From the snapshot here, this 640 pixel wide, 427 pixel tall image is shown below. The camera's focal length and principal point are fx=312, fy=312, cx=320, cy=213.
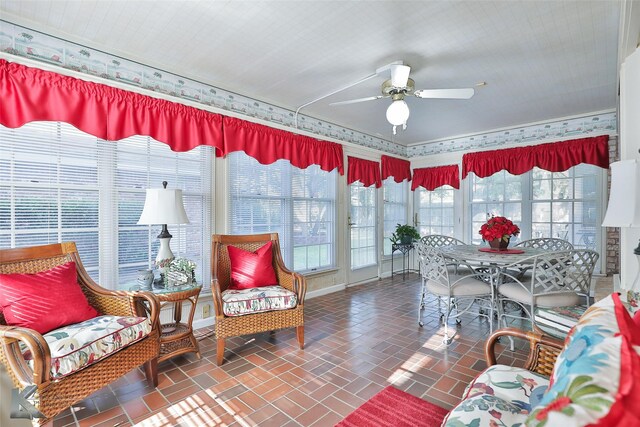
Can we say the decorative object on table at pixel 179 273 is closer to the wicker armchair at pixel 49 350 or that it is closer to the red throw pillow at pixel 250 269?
the wicker armchair at pixel 49 350

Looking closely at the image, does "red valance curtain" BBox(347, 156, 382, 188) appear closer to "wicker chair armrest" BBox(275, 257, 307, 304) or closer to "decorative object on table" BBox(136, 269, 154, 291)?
"wicker chair armrest" BBox(275, 257, 307, 304)

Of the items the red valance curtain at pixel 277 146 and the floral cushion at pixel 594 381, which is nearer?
the floral cushion at pixel 594 381

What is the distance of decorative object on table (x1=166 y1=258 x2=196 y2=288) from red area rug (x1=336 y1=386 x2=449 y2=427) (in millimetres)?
1586

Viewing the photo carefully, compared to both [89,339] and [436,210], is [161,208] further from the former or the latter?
[436,210]

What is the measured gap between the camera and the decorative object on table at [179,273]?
251cm

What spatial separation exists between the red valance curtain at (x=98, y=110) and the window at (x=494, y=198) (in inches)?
174

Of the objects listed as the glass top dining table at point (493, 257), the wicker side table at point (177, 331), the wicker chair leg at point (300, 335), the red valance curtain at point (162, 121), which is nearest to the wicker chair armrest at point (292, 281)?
the wicker chair leg at point (300, 335)

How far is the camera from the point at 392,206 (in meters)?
6.04

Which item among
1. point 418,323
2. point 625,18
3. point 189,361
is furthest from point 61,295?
point 625,18

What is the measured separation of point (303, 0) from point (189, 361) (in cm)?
284

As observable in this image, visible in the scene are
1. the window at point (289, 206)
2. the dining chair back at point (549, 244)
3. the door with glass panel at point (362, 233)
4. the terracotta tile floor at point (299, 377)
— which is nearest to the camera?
the terracotta tile floor at point (299, 377)

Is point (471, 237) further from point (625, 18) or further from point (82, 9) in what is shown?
point (82, 9)

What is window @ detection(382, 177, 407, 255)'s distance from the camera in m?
5.87

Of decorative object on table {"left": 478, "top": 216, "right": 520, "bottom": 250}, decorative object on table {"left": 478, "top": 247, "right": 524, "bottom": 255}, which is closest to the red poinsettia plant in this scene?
decorative object on table {"left": 478, "top": 216, "right": 520, "bottom": 250}
